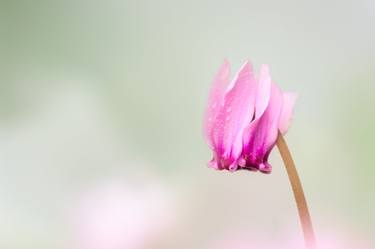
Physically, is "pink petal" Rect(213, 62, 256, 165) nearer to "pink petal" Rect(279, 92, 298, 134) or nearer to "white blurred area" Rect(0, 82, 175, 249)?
"pink petal" Rect(279, 92, 298, 134)

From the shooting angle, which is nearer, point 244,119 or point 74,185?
point 244,119

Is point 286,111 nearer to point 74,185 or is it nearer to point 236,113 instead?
point 236,113

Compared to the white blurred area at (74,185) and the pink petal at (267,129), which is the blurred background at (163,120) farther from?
the pink petal at (267,129)

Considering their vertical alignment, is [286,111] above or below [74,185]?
above

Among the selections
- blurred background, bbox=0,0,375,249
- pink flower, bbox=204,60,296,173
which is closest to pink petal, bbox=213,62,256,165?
pink flower, bbox=204,60,296,173

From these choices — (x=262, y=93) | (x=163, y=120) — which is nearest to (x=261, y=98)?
(x=262, y=93)

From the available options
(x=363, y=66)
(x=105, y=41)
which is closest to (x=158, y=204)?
(x=105, y=41)

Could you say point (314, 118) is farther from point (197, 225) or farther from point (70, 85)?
point (70, 85)
